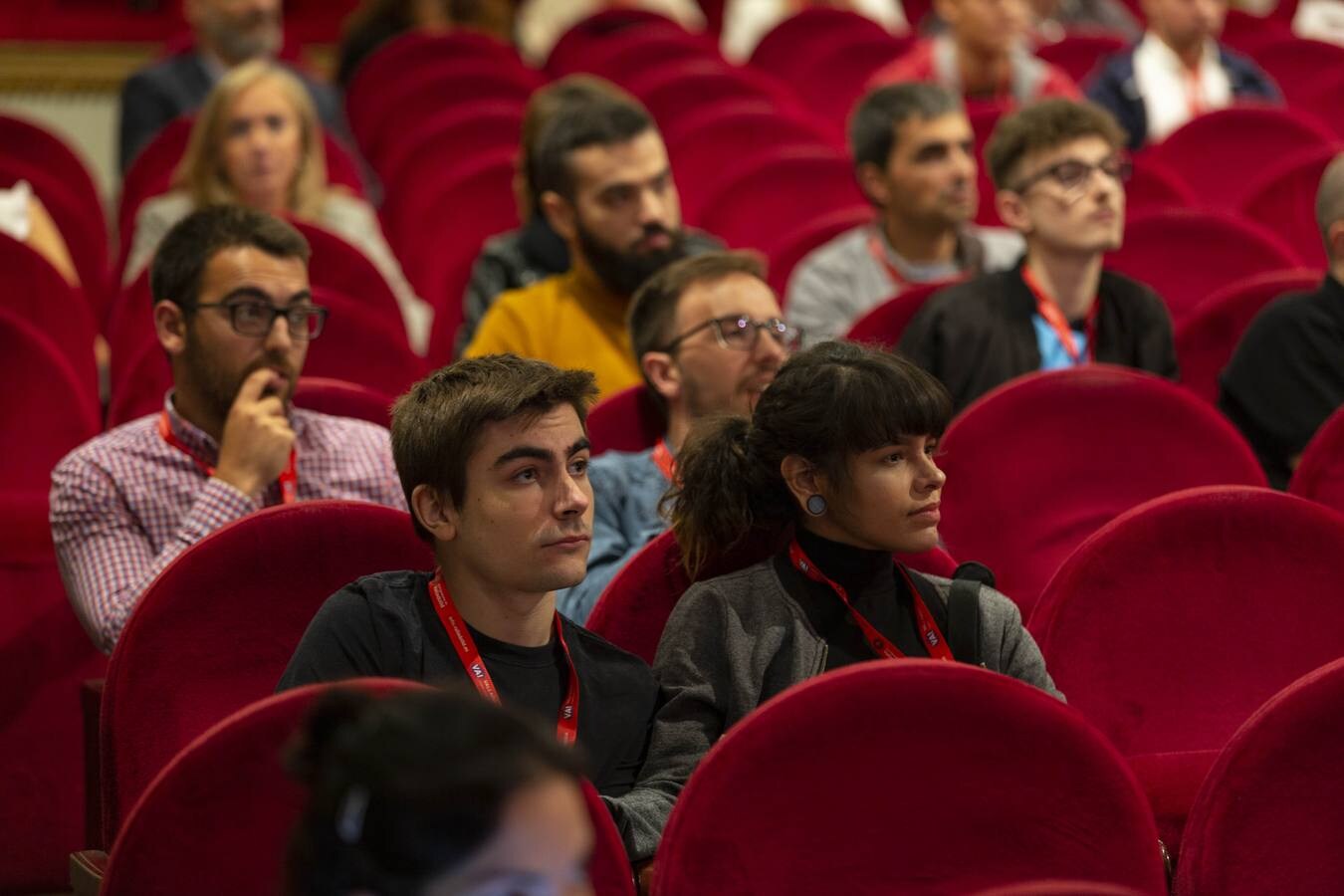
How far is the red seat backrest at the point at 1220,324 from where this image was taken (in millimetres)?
3072

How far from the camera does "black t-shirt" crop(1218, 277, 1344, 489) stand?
9.27ft

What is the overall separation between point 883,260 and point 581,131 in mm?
607

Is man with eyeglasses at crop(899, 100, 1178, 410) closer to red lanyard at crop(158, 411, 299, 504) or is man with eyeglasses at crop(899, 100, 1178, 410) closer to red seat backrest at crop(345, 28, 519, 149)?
red lanyard at crop(158, 411, 299, 504)

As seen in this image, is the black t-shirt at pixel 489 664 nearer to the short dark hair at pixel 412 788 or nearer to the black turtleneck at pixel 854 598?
the black turtleneck at pixel 854 598

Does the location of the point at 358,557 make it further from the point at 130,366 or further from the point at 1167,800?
the point at 130,366

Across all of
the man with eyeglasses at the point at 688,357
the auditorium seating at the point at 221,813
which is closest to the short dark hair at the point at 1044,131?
the man with eyeglasses at the point at 688,357

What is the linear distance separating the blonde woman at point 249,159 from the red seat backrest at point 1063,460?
1.49 m

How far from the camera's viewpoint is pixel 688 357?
8.16 feet

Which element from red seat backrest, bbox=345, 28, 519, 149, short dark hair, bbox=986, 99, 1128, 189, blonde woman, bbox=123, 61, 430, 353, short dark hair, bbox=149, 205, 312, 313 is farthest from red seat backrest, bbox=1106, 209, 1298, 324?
red seat backrest, bbox=345, 28, 519, 149

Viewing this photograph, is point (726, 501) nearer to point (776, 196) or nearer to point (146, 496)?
point (146, 496)

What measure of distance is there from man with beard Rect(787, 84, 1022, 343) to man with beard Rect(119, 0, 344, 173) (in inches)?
73.5

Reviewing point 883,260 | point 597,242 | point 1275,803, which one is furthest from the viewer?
point 883,260

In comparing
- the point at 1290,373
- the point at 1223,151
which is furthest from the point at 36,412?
the point at 1223,151

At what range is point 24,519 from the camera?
2457 mm
